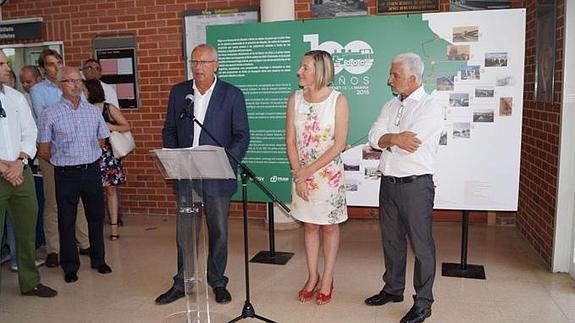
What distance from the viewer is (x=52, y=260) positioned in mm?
4207

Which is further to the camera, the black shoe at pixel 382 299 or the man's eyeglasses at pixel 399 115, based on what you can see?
the black shoe at pixel 382 299

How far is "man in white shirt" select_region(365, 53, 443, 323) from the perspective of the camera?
286 centimetres

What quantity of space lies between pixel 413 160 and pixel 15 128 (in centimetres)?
259

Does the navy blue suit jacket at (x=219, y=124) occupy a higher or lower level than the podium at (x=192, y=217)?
higher

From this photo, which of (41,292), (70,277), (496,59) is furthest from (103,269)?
(496,59)

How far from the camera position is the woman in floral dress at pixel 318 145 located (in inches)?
121

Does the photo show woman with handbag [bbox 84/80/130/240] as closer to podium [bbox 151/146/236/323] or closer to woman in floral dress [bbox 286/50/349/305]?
podium [bbox 151/146/236/323]

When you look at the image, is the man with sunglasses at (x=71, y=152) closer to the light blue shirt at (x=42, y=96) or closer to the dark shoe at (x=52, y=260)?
the dark shoe at (x=52, y=260)

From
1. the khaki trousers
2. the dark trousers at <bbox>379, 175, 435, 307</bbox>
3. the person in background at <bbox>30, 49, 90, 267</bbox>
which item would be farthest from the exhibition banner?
the khaki trousers

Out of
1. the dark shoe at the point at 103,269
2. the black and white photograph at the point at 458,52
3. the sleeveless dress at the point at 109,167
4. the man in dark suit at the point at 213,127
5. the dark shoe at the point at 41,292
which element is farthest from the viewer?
the sleeveless dress at the point at 109,167

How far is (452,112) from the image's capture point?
375cm

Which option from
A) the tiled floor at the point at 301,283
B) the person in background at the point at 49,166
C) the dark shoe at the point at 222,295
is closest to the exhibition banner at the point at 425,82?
the tiled floor at the point at 301,283

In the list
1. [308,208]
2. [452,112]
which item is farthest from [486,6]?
[308,208]

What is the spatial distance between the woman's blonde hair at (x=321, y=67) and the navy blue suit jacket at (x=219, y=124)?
1.80 ft
